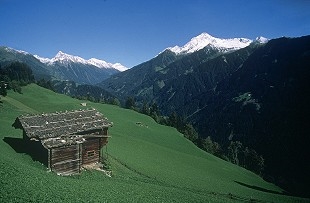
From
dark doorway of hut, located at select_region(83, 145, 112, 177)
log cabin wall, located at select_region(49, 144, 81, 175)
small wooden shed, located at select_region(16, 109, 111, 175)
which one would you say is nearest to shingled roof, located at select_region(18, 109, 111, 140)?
small wooden shed, located at select_region(16, 109, 111, 175)

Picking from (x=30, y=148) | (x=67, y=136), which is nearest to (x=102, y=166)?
(x=67, y=136)

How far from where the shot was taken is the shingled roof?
128ft

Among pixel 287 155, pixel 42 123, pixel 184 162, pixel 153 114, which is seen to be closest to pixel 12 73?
pixel 153 114

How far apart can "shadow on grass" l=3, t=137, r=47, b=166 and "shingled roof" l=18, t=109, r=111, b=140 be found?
1757mm

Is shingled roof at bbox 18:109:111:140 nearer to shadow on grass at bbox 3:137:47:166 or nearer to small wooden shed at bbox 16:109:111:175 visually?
small wooden shed at bbox 16:109:111:175

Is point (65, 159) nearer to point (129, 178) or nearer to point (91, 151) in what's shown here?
point (91, 151)

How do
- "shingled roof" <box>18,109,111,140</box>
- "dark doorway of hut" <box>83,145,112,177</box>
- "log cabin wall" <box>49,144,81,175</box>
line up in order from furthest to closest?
"dark doorway of hut" <box>83,145,112,177</box> → "shingled roof" <box>18,109,111,140</box> → "log cabin wall" <box>49,144,81,175</box>

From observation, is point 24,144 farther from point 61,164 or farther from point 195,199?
point 195,199

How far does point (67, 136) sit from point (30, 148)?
5081mm

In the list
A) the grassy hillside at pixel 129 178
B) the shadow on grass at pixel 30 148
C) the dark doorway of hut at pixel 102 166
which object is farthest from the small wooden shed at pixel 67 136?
the grassy hillside at pixel 129 178

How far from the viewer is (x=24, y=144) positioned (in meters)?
42.4

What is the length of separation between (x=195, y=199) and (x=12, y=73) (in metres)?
174

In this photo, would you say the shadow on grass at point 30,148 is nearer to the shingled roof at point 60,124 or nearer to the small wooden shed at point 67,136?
the small wooden shed at point 67,136

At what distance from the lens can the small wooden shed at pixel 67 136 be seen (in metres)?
37.4
